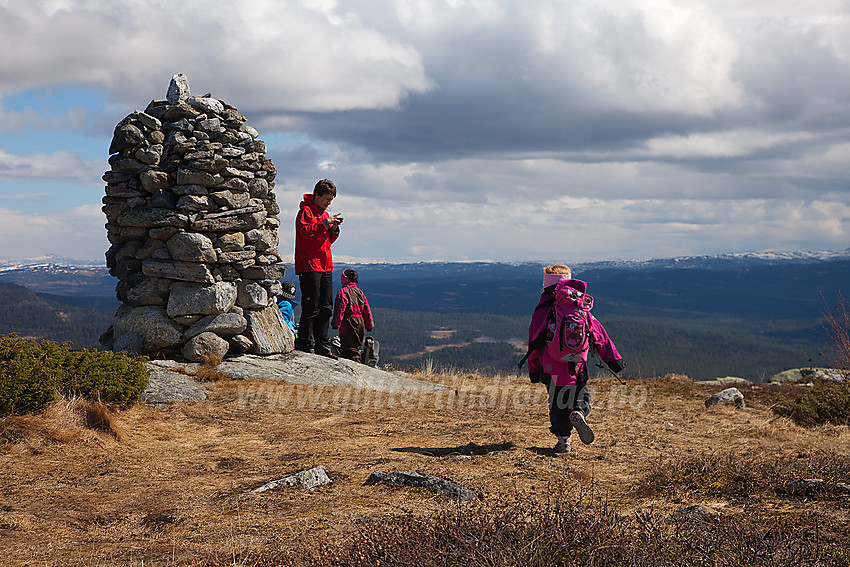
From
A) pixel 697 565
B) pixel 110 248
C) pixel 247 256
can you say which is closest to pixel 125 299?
pixel 110 248

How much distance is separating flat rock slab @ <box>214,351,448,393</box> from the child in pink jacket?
522 centimetres

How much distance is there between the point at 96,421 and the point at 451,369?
10673 millimetres

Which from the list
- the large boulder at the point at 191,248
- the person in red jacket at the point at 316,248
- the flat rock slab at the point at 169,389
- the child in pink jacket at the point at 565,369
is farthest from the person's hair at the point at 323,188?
the child in pink jacket at the point at 565,369

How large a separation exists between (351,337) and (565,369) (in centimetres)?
729

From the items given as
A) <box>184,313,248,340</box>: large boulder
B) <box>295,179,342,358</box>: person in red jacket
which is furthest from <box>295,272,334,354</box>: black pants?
<box>184,313,248,340</box>: large boulder

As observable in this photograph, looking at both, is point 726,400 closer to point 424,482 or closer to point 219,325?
point 424,482

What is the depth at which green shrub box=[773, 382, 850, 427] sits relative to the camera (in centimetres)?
995

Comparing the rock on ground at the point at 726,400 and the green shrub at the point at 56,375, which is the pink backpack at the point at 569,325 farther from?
the rock on ground at the point at 726,400

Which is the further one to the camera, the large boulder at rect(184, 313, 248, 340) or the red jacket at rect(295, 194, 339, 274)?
the red jacket at rect(295, 194, 339, 274)

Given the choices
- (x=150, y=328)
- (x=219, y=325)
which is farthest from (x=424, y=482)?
(x=150, y=328)

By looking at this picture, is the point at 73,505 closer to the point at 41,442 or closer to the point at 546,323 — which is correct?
the point at 41,442

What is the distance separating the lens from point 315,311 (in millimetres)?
13383

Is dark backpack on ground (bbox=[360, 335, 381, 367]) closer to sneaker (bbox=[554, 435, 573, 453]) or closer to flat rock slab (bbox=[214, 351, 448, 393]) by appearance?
flat rock slab (bbox=[214, 351, 448, 393])

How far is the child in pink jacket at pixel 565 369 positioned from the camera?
23.6ft
